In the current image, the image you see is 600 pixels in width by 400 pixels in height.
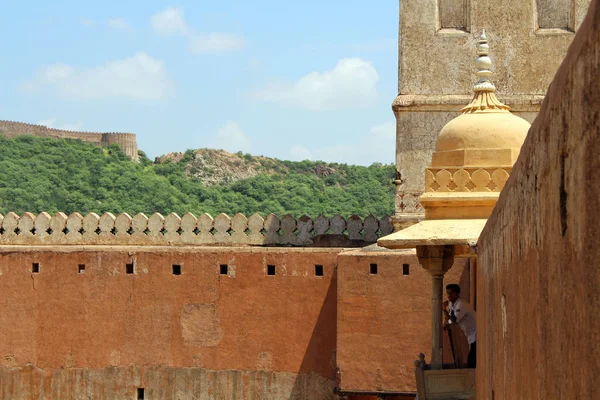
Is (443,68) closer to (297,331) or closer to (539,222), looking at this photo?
(297,331)

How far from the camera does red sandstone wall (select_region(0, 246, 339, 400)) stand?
12.2 meters

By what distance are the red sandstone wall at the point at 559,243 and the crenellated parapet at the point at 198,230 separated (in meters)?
8.83

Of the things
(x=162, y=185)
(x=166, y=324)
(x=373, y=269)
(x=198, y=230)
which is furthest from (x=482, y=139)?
(x=162, y=185)

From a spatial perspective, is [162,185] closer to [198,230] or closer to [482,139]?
[198,230]

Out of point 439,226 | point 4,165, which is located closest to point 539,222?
point 439,226

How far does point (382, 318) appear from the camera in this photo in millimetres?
11664

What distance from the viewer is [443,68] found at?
12359 millimetres

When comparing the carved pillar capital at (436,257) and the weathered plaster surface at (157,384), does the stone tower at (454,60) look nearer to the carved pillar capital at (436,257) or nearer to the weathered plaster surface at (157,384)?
the weathered plaster surface at (157,384)

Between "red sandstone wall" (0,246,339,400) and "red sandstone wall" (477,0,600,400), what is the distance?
7958 mm

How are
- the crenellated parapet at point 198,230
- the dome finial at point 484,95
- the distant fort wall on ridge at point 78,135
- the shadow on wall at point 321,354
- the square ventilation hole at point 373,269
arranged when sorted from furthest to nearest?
the distant fort wall on ridge at point 78,135 → the crenellated parapet at point 198,230 → the shadow on wall at point 321,354 → the square ventilation hole at point 373,269 → the dome finial at point 484,95

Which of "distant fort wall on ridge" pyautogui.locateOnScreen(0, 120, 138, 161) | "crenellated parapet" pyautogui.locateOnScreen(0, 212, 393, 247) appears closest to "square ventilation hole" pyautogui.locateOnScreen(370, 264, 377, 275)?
"crenellated parapet" pyautogui.locateOnScreen(0, 212, 393, 247)

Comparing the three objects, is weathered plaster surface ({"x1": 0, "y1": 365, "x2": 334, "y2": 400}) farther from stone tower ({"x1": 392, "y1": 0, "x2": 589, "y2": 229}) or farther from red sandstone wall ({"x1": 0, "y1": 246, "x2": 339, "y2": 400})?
stone tower ({"x1": 392, "y1": 0, "x2": 589, "y2": 229})

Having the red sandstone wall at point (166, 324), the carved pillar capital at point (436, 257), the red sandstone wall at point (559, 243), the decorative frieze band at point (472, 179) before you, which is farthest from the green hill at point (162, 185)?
the red sandstone wall at point (559, 243)

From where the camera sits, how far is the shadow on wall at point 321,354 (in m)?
12.1
